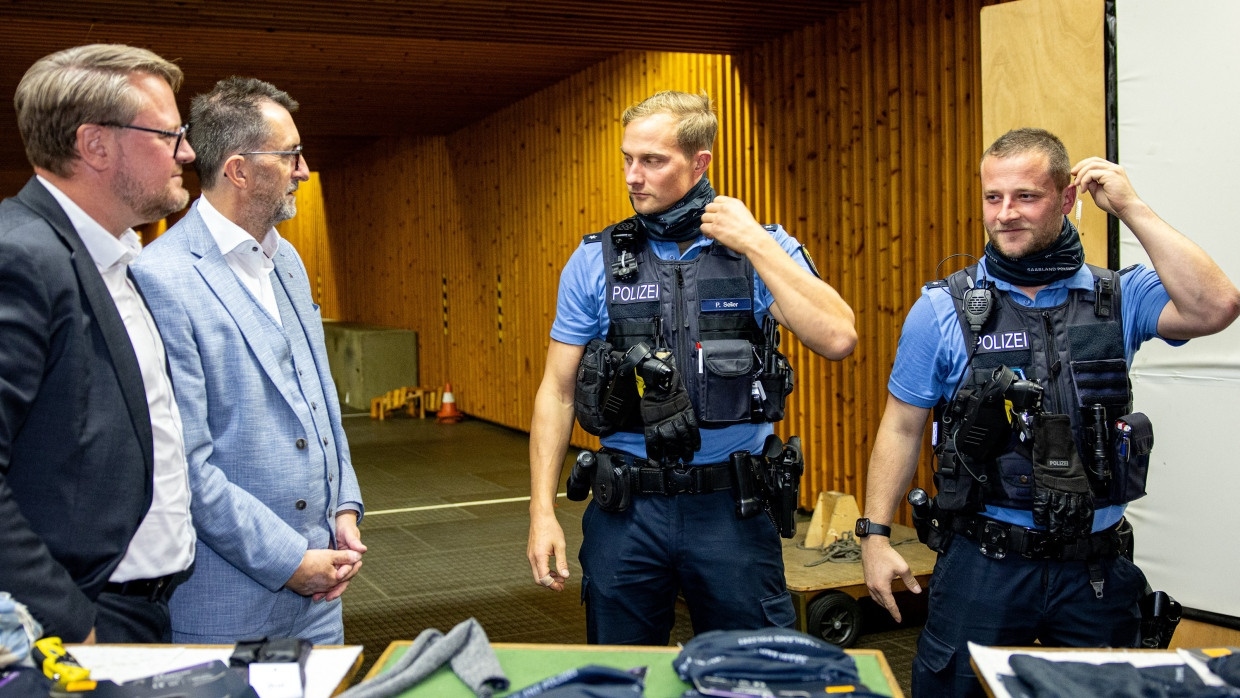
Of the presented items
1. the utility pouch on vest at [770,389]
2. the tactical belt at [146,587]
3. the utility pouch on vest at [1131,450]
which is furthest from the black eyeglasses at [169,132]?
the utility pouch on vest at [1131,450]

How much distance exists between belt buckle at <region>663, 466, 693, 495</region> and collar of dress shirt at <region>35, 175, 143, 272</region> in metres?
1.35

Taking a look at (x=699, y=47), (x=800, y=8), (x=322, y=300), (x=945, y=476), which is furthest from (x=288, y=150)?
(x=322, y=300)

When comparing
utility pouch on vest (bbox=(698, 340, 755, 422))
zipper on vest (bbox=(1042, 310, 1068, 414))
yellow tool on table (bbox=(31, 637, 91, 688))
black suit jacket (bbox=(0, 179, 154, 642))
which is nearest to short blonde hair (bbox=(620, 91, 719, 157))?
utility pouch on vest (bbox=(698, 340, 755, 422))

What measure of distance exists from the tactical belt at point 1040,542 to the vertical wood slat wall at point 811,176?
3058 mm

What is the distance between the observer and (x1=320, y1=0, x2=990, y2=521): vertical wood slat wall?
5.69 m

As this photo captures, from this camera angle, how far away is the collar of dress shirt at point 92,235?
1936 millimetres

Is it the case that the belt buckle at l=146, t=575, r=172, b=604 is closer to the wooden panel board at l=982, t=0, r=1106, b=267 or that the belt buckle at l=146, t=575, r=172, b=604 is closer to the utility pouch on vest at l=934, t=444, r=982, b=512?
the utility pouch on vest at l=934, t=444, r=982, b=512

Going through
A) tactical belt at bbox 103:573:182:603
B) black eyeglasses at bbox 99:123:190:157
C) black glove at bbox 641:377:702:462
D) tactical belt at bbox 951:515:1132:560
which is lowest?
tactical belt at bbox 951:515:1132:560

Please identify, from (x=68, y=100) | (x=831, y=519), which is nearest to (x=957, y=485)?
(x=68, y=100)

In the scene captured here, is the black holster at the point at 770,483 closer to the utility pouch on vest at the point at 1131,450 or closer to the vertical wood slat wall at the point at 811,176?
the utility pouch on vest at the point at 1131,450

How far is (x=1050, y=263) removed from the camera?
8.40 ft

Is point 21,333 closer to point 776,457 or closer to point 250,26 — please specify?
point 776,457

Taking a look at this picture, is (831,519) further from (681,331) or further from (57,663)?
(57,663)

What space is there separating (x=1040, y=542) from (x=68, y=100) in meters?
2.25
